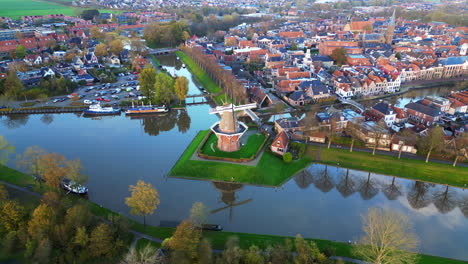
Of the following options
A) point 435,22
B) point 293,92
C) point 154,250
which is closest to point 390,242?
point 154,250

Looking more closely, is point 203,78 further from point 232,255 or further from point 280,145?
point 232,255

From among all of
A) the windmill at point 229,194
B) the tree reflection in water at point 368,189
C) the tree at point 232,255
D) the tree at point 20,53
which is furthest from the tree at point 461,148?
the tree at point 20,53

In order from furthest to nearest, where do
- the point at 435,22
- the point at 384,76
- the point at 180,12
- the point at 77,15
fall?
the point at 180,12 → the point at 77,15 → the point at 435,22 → the point at 384,76

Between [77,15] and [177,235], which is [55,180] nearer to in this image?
[177,235]

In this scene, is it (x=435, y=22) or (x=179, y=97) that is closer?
(x=179, y=97)

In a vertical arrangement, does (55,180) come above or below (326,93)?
above

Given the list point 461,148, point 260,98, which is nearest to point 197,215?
point 461,148
